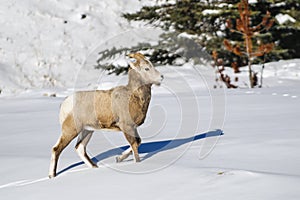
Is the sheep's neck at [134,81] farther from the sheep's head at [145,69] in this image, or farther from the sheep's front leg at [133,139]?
the sheep's front leg at [133,139]

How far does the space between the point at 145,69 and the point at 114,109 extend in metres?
0.32

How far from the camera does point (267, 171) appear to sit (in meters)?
2.72

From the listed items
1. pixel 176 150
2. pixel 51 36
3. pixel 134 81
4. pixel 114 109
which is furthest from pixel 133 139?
pixel 51 36

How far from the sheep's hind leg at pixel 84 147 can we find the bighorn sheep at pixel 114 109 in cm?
16

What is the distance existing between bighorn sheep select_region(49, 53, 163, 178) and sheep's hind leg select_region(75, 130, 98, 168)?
16 centimetres

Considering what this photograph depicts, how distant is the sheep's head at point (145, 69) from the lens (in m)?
3.09

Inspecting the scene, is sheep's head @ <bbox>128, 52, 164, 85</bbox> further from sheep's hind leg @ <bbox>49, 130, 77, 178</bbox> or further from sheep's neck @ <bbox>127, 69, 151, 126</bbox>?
sheep's hind leg @ <bbox>49, 130, 77, 178</bbox>

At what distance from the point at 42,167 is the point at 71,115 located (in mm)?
493

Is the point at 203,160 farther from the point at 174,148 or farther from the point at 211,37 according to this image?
the point at 211,37

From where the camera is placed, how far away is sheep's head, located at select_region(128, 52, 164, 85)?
3086 millimetres

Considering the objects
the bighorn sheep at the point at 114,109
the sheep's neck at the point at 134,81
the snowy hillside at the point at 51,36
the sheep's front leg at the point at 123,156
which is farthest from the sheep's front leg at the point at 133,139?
the snowy hillside at the point at 51,36

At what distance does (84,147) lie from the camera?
3.37 metres

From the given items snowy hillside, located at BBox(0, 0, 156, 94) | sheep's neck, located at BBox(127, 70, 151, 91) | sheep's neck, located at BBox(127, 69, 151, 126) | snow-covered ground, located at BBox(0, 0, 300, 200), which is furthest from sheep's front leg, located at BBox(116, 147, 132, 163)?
snowy hillside, located at BBox(0, 0, 156, 94)

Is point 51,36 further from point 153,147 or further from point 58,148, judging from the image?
point 58,148
